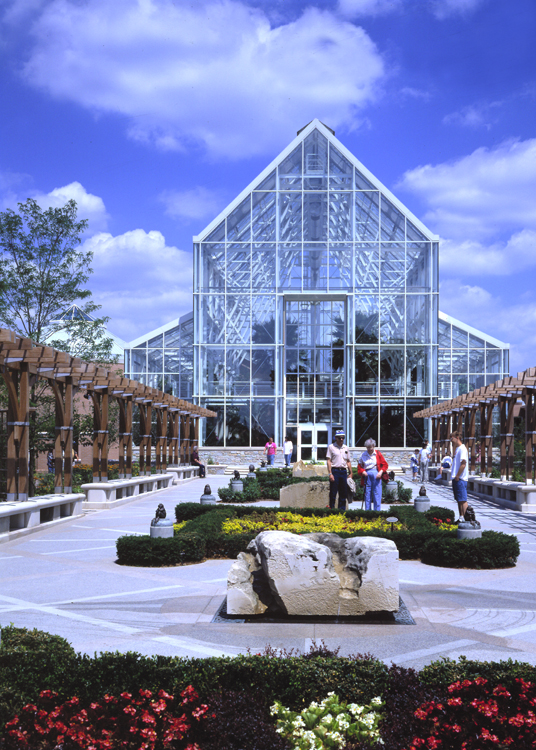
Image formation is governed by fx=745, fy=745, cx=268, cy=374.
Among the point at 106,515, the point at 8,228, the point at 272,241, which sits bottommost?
the point at 106,515

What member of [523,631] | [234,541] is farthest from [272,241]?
[523,631]

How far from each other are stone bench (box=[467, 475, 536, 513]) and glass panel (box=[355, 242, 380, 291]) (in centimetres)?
1874

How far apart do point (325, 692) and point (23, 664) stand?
6.13ft

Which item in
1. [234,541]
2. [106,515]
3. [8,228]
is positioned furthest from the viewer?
[8,228]

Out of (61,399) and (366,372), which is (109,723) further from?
(366,372)

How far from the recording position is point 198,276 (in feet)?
143

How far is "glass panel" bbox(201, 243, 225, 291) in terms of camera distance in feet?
143

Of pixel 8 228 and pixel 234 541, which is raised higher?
pixel 8 228

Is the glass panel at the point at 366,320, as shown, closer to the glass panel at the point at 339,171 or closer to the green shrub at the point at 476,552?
the glass panel at the point at 339,171

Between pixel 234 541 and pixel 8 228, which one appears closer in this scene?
pixel 234 541

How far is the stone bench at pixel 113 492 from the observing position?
1970 centimetres

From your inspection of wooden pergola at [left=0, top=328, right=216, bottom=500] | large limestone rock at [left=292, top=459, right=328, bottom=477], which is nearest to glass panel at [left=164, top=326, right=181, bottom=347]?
wooden pergola at [left=0, top=328, right=216, bottom=500]

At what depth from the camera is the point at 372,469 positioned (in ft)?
47.6

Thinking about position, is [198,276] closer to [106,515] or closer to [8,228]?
[8,228]
